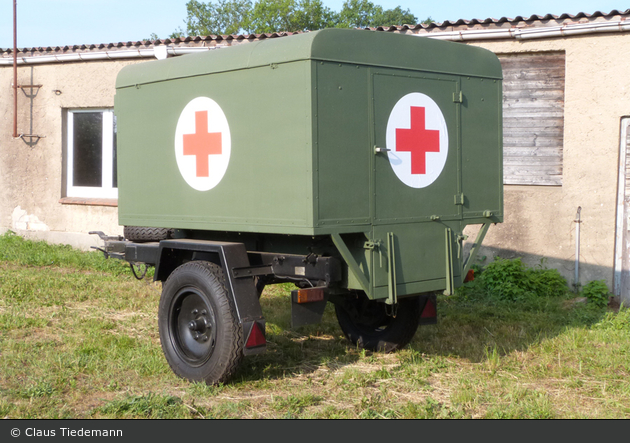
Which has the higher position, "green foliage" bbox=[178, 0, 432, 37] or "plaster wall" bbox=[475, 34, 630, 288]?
"green foliage" bbox=[178, 0, 432, 37]

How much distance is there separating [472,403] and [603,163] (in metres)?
4.58

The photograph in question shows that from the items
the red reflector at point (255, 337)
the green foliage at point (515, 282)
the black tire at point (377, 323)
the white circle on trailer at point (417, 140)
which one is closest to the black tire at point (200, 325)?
the red reflector at point (255, 337)

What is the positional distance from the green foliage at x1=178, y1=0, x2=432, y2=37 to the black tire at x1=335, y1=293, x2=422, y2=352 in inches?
1324

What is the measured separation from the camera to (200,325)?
5086mm

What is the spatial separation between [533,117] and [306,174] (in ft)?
16.7

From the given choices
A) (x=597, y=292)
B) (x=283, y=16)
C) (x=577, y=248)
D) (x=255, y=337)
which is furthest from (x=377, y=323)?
(x=283, y=16)

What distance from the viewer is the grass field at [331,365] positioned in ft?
14.5

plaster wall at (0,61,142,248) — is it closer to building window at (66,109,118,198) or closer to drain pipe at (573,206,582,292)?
building window at (66,109,118,198)

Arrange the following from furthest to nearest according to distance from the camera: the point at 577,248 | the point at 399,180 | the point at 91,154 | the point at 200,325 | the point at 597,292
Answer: the point at 91,154 < the point at 577,248 < the point at 597,292 < the point at 200,325 < the point at 399,180

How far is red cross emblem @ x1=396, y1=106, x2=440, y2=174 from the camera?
4855 millimetres

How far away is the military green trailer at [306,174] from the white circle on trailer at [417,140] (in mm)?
12

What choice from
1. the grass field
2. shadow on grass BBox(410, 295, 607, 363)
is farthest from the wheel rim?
shadow on grass BBox(410, 295, 607, 363)

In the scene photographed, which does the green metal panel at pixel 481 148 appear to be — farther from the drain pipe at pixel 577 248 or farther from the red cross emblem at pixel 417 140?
the drain pipe at pixel 577 248

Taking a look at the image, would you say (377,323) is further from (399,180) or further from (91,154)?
(91,154)
